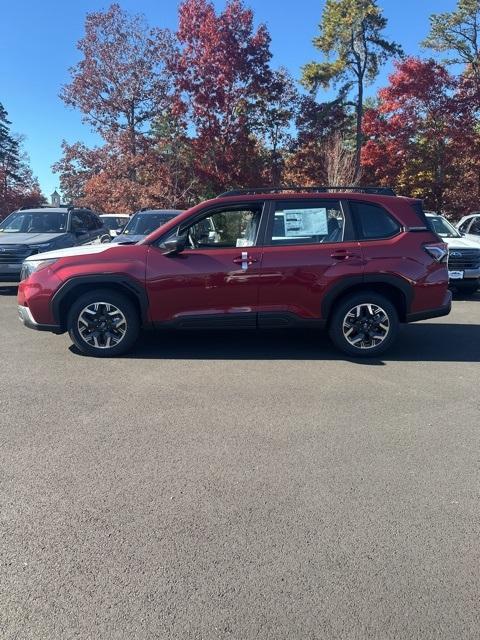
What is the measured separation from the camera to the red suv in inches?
239

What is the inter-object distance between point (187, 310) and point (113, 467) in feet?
9.09

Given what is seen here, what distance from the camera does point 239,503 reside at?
3182mm

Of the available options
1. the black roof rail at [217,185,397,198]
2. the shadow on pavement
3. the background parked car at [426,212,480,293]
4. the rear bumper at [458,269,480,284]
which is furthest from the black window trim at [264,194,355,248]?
the rear bumper at [458,269,480,284]

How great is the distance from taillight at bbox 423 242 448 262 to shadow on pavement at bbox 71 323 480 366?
1177 millimetres

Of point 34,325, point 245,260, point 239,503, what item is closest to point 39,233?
point 34,325

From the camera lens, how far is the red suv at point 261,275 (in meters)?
6.07

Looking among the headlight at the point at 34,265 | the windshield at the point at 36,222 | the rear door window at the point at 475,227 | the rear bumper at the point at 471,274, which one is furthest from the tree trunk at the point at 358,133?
the headlight at the point at 34,265

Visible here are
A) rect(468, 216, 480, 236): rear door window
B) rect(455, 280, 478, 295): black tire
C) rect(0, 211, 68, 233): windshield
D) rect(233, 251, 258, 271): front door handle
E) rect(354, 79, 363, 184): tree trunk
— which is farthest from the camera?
rect(354, 79, 363, 184): tree trunk

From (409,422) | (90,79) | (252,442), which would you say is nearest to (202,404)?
(252,442)

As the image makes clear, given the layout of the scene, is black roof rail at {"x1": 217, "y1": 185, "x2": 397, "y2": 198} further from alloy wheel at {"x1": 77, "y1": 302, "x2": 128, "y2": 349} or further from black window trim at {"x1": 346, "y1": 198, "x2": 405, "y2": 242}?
alloy wheel at {"x1": 77, "y1": 302, "x2": 128, "y2": 349}

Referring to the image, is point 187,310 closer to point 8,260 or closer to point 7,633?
point 7,633

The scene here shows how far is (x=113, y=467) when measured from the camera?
360 centimetres

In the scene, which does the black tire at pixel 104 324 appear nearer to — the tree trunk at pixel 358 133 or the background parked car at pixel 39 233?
the background parked car at pixel 39 233

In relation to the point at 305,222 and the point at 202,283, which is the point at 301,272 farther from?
the point at 202,283
